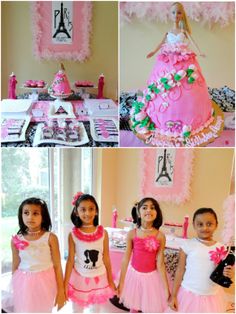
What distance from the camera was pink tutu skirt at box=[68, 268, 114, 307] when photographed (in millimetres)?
1034

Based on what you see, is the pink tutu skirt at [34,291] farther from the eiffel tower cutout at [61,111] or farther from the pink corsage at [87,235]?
the eiffel tower cutout at [61,111]

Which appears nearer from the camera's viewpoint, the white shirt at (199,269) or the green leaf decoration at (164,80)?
the white shirt at (199,269)

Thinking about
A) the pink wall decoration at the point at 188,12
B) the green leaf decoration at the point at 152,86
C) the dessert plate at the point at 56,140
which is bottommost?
the dessert plate at the point at 56,140

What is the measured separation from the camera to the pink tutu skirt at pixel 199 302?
1001 mm

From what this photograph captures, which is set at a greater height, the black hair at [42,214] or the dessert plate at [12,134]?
the dessert plate at [12,134]

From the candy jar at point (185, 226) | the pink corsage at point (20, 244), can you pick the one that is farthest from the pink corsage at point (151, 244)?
the pink corsage at point (20, 244)

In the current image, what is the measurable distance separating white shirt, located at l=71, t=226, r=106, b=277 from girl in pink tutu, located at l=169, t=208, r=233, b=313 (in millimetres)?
225

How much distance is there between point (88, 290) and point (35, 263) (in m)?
0.17

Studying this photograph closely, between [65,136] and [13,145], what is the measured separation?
0.18m

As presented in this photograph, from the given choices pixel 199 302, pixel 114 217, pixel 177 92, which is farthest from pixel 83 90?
pixel 199 302

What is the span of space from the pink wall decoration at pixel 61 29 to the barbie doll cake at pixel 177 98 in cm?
53

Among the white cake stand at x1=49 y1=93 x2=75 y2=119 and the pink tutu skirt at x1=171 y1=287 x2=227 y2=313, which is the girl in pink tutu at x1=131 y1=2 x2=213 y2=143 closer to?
the white cake stand at x1=49 y1=93 x2=75 y2=119

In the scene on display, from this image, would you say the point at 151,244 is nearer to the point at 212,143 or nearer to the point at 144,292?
the point at 144,292

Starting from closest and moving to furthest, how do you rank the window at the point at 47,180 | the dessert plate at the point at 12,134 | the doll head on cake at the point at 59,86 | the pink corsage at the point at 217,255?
the pink corsage at the point at 217,255
the window at the point at 47,180
the dessert plate at the point at 12,134
the doll head on cake at the point at 59,86
